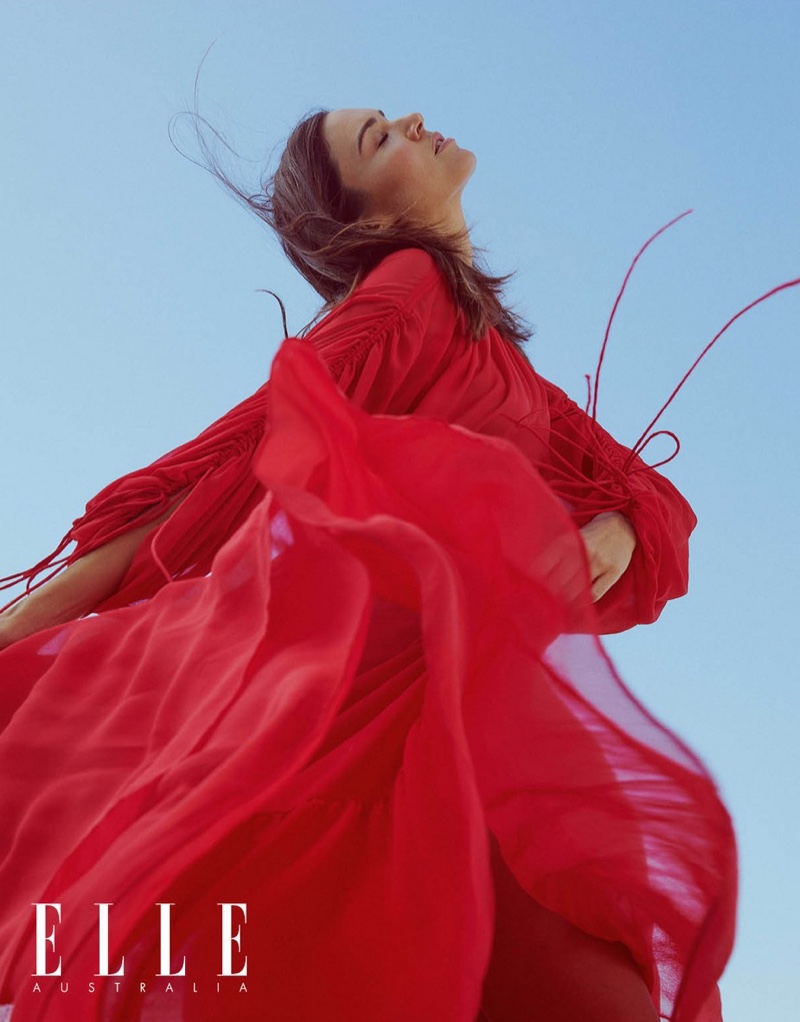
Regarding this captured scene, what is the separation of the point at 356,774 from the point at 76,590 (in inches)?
14.9

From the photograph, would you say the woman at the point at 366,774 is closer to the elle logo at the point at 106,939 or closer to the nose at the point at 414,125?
the elle logo at the point at 106,939

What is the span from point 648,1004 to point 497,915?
137mm

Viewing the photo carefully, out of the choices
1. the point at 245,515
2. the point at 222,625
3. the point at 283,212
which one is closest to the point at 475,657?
the point at 222,625

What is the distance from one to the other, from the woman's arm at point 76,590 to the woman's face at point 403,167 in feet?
2.20

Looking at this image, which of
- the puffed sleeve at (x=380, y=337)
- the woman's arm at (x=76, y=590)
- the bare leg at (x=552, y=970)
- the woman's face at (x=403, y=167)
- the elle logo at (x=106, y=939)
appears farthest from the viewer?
the woman's face at (x=403, y=167)

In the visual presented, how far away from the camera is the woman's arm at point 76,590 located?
1222 mm

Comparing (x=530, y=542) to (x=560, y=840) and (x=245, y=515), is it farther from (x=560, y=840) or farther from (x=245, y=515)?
(x=245, y=515)

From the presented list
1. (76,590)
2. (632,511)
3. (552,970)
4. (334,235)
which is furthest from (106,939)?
(334,235)

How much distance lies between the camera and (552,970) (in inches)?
40.4

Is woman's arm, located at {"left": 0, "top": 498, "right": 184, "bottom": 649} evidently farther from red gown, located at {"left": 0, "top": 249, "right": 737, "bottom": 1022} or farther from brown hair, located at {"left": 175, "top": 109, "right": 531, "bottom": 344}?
brown hair, located at {"left": 175, "top": 109, "right": 531, "bottom": 344}

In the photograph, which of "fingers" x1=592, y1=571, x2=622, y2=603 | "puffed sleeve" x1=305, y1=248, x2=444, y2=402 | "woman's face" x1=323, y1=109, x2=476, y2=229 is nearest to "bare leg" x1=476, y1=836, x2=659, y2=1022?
"fingers" x1=592, y1=571, x2=622, y2=603

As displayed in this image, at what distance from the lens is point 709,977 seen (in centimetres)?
84

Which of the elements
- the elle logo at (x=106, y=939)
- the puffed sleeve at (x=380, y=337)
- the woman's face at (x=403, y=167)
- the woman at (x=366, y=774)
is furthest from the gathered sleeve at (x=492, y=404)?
the elle logo at (x=106, y=939)

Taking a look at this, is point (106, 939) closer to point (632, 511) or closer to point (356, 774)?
point (356, 774)
